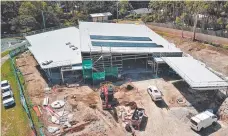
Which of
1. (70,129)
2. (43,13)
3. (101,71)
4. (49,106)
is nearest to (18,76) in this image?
(49,106)

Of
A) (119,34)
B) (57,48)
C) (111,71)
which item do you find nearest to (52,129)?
(111,71)

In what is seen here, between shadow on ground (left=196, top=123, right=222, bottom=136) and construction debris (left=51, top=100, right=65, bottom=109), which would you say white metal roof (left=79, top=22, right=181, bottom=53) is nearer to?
construction debris (left=51, top=100, right=65, bottom=109)

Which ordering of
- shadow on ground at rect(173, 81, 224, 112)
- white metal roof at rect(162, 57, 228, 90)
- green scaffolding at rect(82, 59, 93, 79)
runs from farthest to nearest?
green scaffolding at rect(82, 59, 93, 79), shadow on ground at rect(173, 81, 224, 112), white metal roof at rect(162, 57, 228, 90)

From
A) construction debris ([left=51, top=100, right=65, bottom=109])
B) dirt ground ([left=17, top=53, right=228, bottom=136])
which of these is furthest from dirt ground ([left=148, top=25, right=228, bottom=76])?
construction debris ([left=51, top=100, right=65, bottom=109])

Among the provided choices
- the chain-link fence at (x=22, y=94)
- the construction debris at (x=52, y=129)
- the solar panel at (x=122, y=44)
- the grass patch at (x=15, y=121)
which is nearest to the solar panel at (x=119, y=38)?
the solar panel at (x=122, y=44)

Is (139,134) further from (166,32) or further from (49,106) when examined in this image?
(166,32)

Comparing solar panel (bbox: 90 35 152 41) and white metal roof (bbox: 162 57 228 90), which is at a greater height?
solar panel (bbox: 90 35 152 41)
